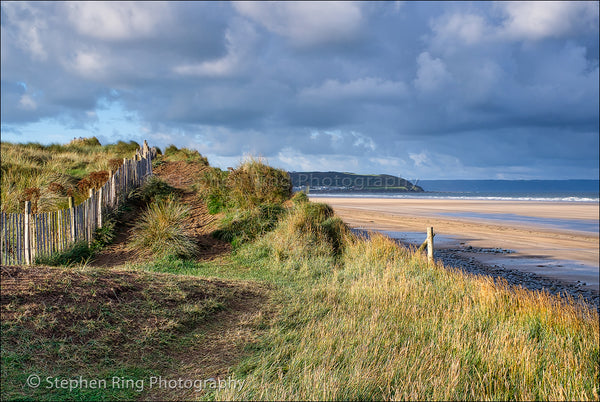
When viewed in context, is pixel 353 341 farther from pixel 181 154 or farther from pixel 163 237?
pixel 181 154

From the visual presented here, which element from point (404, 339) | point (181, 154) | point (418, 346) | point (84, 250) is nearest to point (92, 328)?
point (404, 339)

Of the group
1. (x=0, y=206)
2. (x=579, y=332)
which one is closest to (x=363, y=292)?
(x=579, y=332)

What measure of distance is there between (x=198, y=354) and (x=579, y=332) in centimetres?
662

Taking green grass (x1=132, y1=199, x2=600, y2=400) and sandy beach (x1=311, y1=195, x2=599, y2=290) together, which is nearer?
green grass (x1=132, y1=199, x2=600, y2=400)

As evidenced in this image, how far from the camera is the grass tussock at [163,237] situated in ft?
40.4

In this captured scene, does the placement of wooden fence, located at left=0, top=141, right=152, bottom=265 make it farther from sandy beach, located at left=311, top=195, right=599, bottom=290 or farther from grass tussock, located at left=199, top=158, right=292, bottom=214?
sandy beach, located at left=311, top=195, right=599, bottom=290

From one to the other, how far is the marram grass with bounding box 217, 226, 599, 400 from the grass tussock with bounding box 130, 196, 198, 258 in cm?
392

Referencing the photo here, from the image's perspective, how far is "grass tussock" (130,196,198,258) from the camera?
40.4ft

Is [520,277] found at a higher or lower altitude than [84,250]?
lower

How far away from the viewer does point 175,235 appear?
12742 mm

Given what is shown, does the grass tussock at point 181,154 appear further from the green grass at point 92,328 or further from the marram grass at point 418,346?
the green grass at point 92,328

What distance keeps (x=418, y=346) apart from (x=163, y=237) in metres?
8.56

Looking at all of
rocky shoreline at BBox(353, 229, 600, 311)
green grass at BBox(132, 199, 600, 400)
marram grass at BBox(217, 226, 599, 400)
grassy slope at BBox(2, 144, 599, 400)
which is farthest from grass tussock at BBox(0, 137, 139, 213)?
rocky shoreline at BBox(353, 229, 600, 311)

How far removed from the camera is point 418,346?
623cm
